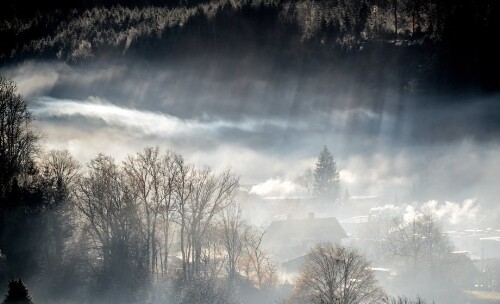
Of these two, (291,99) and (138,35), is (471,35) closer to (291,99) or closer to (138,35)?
(291,99)

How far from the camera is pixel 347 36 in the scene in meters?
140

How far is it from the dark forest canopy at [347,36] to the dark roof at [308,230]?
164 feet

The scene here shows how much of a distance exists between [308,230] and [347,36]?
63210 mm

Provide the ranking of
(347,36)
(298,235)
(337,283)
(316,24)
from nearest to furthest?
(337,283), (298,235), (347,36), (316,24)

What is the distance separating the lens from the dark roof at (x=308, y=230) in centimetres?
9225

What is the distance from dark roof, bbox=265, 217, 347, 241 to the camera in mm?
92250

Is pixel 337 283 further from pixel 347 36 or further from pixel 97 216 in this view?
pixel 347 36

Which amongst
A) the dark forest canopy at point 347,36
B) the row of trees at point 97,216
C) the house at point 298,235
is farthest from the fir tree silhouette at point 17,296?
the dark forest canopy at point 347,36

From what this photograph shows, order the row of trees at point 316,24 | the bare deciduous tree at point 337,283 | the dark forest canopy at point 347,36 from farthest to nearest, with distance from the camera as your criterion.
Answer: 1. the dark forest canopy at point 347,36
2. the row of trees at point 316,24
3. the bare deciduous tree at point 337,283

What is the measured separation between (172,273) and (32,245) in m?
12.7

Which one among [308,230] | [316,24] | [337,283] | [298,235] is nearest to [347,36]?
[316,24]

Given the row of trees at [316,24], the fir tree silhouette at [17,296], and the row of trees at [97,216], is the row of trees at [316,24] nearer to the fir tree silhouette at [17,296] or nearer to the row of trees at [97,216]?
the row of trees at [97,216]

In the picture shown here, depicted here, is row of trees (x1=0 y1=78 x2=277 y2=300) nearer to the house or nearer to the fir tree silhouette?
the fir tree silhouette

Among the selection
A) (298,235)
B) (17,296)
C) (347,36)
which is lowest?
(17,296)
